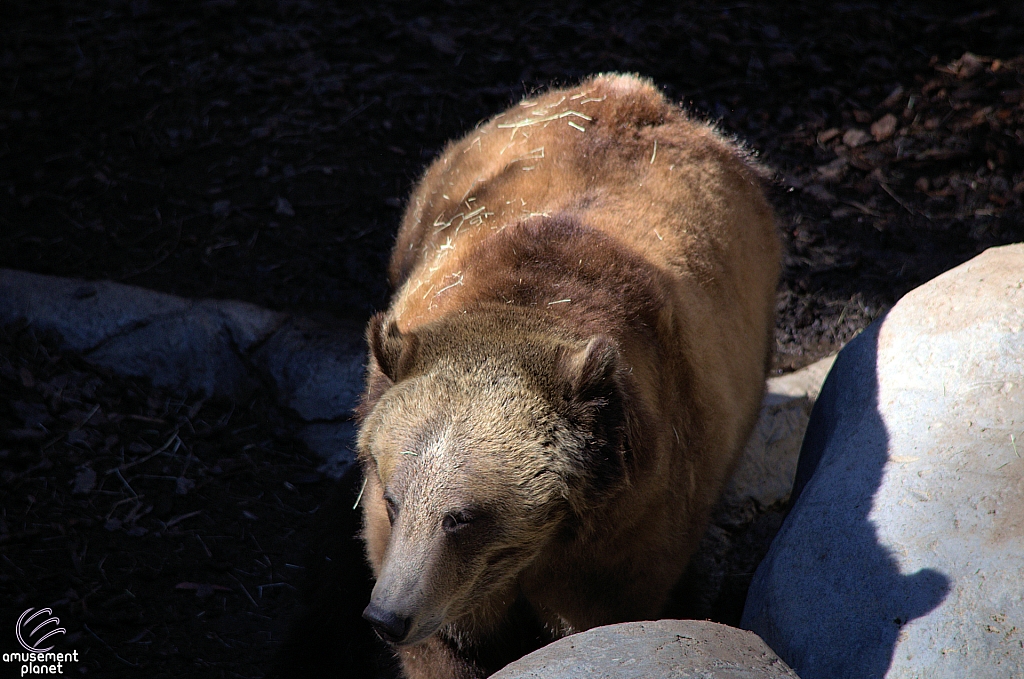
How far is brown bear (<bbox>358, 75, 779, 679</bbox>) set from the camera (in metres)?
2.77

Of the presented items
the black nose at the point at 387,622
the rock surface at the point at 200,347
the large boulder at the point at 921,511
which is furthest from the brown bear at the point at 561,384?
the rock surface at the point at 200,347

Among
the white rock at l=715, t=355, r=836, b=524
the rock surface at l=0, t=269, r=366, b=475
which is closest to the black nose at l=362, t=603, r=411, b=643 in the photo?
the white rock at l=715, t=355, r=836, b=524

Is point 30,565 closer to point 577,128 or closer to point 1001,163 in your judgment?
point 577,128

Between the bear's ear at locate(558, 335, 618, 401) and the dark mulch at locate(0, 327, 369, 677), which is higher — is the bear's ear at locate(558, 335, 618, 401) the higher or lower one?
the higher one

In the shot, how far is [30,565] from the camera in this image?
13.8 ft

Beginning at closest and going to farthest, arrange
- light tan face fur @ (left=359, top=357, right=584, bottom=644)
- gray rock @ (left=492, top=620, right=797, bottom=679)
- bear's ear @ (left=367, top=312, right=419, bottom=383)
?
gray rock @ (left=492, top=620, right=797, bottom=679) < light tan face fur @ (left=359, top=357, right=584, bottom=644) < bear's ear @ (left=367, top=312, right=419, bottom=383)

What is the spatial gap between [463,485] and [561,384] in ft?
1.59

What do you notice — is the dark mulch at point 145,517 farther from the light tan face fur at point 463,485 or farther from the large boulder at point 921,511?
the large boulder at point 921,511

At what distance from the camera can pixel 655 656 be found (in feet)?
8.26

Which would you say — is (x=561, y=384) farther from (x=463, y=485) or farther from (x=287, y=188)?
(x=287, y=188)

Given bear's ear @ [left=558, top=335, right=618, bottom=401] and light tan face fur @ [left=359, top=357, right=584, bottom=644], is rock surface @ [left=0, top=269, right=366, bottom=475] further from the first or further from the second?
bear's ear @ [left=558, top=335, right=618, bottom=401]

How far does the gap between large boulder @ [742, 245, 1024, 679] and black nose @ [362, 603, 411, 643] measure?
1425 mm

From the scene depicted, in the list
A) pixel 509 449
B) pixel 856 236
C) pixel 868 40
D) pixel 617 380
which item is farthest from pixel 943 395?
pixel 868 40

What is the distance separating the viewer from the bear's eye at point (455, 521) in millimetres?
2713
